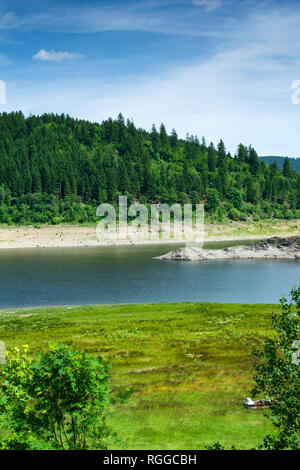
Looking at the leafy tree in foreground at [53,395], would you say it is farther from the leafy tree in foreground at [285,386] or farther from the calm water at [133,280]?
the calm water at [133,280]

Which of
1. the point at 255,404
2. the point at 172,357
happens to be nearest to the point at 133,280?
the point at 172,357

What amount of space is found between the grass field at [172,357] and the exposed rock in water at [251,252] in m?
61.9

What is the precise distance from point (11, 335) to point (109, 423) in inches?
1183

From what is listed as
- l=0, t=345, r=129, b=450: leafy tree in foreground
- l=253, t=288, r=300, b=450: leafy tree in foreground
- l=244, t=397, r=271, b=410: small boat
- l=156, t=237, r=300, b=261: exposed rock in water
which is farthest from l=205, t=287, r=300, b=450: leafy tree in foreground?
l=156, t=237, r=300, b=261: exposed rock in water

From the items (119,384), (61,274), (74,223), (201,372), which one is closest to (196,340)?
(201,372)

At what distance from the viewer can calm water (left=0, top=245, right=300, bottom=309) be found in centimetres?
8100

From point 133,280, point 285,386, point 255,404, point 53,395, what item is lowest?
point 133,280

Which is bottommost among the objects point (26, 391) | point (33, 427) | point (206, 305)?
point (206, 305)

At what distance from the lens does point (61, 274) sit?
4050 inches

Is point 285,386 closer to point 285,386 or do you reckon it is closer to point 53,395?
point 285,386

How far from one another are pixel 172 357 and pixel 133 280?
53.3 metres

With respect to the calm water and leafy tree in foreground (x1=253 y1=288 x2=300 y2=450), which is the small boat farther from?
the calm water

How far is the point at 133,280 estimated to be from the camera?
9681 cm
